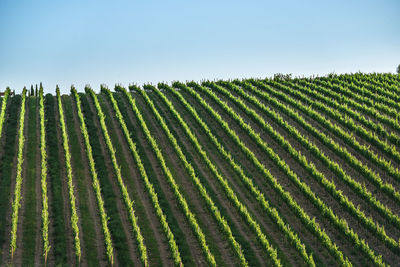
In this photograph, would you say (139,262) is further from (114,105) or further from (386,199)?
(114,105)

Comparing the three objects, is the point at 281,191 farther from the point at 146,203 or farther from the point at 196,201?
the point at 146,203

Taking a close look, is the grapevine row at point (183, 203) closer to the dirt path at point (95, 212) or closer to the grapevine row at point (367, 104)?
the dirt path at point (95, 212)

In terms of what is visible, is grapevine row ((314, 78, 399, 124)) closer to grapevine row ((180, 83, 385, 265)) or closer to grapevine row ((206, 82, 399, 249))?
grapevine row ((206, 82, 399, 249))

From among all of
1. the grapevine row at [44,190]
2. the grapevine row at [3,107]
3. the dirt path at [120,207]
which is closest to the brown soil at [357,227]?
the dirt path at [120,207]

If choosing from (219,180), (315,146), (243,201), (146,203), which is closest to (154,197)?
(146,203)

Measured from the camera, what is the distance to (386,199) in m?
20.5

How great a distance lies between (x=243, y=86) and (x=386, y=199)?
→ 22042 mm

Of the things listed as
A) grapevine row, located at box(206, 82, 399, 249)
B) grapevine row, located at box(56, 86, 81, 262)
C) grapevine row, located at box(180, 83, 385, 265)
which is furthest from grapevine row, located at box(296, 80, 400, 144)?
grapevine row, located at box(56, 86, 81, 262)

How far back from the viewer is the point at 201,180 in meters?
23.0

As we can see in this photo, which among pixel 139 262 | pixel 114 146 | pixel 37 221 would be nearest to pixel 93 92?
pixel 114 146

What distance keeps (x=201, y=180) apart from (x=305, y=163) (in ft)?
17.0

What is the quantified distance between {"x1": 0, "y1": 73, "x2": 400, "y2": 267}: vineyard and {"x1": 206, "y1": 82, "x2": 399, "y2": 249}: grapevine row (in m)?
0.07

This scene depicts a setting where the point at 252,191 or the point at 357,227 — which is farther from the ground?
the point at 252,191

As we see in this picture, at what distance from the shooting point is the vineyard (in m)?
17.2
